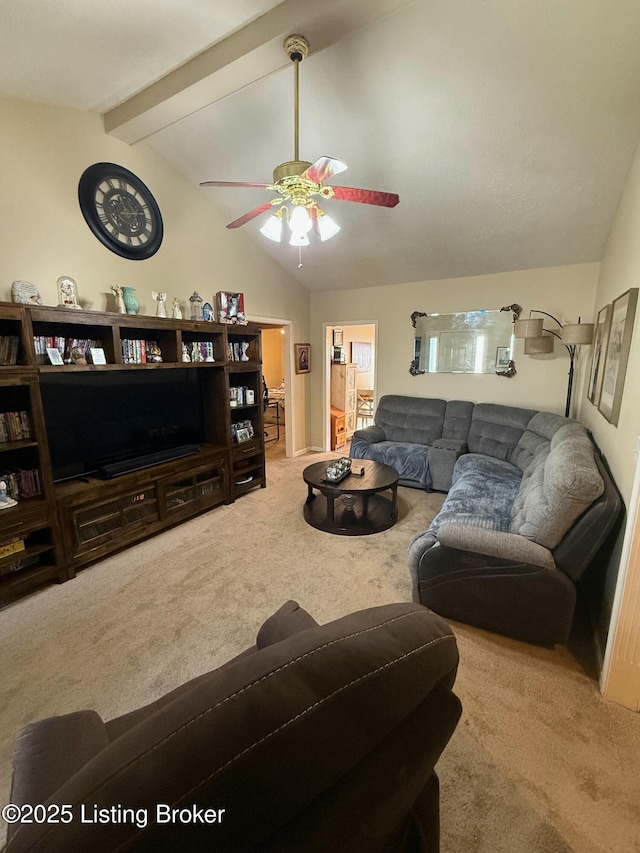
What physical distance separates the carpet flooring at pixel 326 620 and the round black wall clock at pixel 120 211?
253 centimetres

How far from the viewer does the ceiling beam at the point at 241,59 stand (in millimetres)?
1808

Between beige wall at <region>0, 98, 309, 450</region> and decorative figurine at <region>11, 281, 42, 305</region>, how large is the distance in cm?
11

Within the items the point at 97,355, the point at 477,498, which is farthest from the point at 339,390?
the point at 97,355

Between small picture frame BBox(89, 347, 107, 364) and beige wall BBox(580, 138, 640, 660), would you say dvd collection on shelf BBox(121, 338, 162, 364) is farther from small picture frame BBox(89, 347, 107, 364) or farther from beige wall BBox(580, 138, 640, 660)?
beige wall BBox(580, 138, 640, 660)

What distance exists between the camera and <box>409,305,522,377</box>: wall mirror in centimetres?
437

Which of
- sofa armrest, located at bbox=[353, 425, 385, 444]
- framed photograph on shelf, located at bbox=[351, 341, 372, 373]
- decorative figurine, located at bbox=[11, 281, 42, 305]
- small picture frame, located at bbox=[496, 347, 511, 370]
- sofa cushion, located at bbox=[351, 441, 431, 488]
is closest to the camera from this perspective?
decorative figurine, located at bbox=[11, 281, 42, 305]

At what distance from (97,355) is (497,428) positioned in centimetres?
398

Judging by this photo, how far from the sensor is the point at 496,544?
1959 millimetres

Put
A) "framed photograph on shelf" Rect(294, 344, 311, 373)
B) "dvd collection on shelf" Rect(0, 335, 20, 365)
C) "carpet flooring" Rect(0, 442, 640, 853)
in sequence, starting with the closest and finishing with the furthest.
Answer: "carpet flooring" Rect(0, 442, 640, 853) → "dvd collection on shelf" Rect(0, 335, 20, 365) → "framed photograph on shelf" Rect(294, 344, 311, 373)

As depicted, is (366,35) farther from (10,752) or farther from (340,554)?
(10,752)

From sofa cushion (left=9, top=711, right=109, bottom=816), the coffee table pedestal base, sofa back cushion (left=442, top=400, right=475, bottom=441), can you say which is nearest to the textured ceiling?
sofa back cushion (left=442, top=400, right=475, bottom=441)

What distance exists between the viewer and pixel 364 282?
504cm

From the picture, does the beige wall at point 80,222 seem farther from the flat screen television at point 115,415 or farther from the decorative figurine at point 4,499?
the decorative figurine at point 4,499

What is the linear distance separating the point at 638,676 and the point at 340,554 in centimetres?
177
